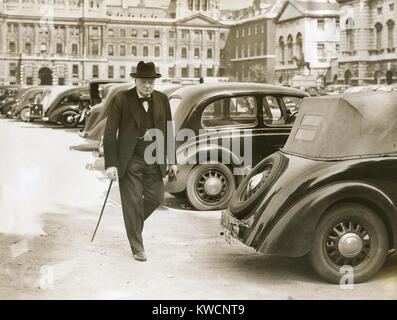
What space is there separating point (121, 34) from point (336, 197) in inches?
214

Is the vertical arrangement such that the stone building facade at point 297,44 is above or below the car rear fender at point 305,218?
above

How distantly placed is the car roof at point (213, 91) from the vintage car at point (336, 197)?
8.76 ft

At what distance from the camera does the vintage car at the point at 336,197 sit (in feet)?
15.2

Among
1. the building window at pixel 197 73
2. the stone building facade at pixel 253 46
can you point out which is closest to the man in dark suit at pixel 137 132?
the stone building facade at pixel 253 46

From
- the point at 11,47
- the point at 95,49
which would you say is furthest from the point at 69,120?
the point at 95,49

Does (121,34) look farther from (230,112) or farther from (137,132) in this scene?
(137,132)

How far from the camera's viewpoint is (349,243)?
185 inches

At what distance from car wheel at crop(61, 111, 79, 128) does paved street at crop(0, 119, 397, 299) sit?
10711 mm

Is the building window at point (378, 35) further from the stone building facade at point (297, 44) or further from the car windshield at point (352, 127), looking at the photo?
the car windshield at point (352, 127)

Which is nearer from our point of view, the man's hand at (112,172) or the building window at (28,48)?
the man's hand at (112,172)

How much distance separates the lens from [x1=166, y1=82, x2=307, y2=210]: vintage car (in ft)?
24.2

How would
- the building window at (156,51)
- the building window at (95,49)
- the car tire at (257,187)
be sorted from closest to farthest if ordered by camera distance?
the car tire at (257,187) → the building window at (156,51) → the building window at (95,49)
